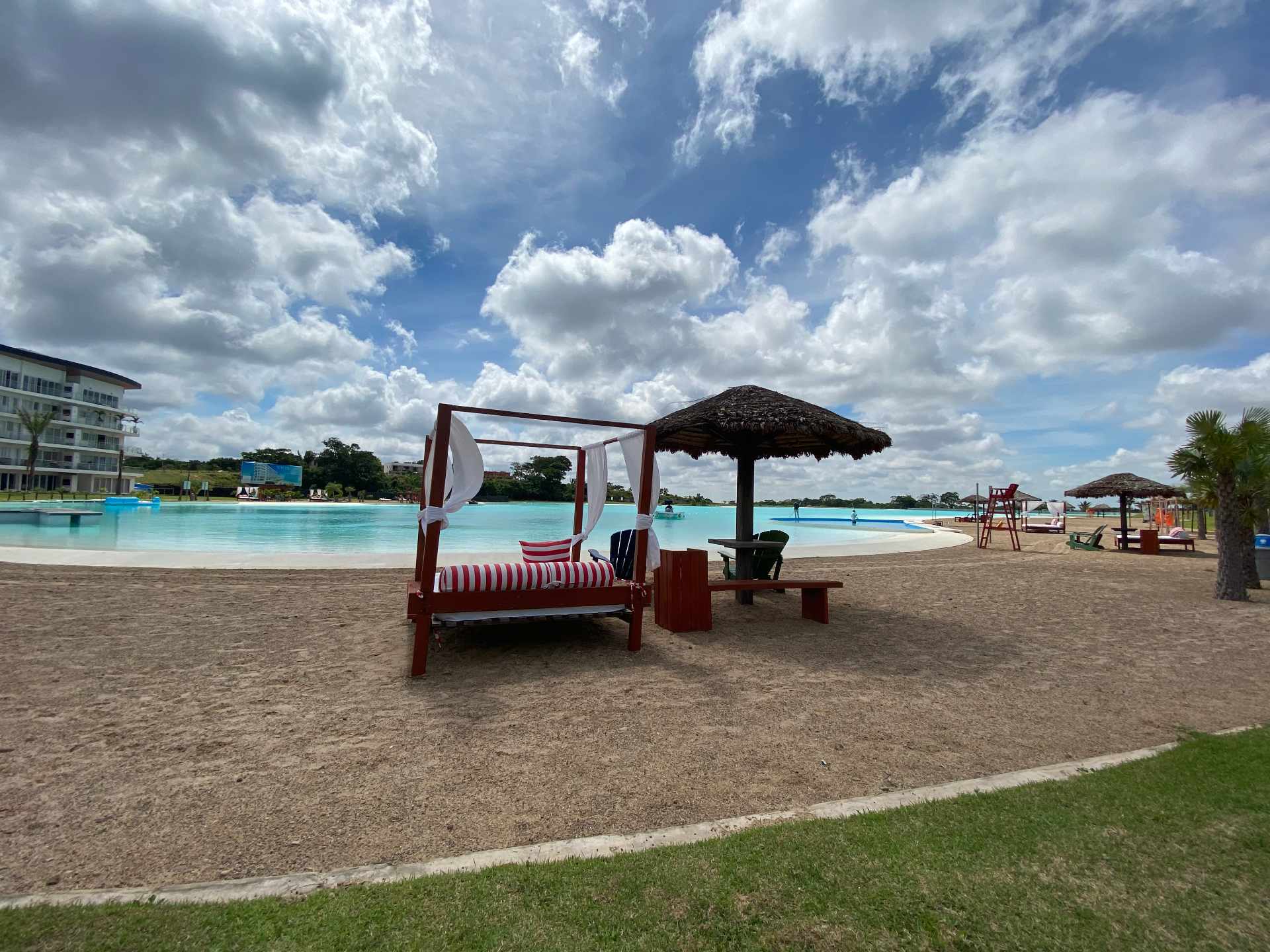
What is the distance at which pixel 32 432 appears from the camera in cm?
4491

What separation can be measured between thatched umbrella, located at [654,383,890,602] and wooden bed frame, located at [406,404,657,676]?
1438mm

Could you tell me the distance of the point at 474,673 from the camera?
193 inches

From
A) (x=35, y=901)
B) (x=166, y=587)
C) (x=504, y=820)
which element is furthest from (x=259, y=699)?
(x=166, y=587)

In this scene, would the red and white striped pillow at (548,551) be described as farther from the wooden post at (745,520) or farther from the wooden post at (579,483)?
the wooden post at (745,520)

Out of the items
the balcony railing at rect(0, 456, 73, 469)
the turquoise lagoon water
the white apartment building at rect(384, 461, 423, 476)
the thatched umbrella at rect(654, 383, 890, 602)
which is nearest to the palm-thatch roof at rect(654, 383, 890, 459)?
the thatched umbrella at rect(654, 383, 890, 602)

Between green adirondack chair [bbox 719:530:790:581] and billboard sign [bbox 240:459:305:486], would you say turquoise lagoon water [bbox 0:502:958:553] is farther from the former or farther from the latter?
billboard sign [bbox 240:459:305:486]

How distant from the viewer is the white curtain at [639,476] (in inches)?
253

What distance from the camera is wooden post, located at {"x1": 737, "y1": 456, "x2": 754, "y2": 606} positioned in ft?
26.8

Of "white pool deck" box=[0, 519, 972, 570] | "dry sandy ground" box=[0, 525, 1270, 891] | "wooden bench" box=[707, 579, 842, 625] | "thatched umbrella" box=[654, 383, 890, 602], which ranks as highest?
"thatched umbrella" box=[654, 383, 890, 602]

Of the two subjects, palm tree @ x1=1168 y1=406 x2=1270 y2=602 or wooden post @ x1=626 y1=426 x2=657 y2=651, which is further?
palm tree @ x1=1168 y1=406 x2=1270 y2=602

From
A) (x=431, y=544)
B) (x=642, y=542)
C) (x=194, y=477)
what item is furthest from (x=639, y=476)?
(x=194, y=477)

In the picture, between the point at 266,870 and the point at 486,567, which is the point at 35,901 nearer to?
the point at 266,870

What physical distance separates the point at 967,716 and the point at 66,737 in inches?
220

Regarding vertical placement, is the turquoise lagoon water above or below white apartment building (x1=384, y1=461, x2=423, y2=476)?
below
